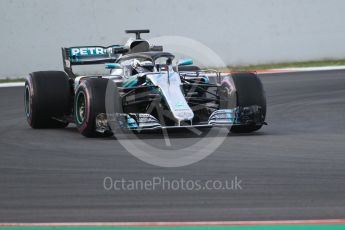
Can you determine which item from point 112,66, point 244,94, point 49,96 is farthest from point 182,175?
point 49,96

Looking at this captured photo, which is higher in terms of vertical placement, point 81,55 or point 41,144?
point 81,55

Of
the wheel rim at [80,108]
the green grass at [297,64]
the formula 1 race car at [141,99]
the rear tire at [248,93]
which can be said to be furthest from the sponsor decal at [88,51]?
the green grass at [297,64]

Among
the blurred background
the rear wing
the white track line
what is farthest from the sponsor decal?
the white track line

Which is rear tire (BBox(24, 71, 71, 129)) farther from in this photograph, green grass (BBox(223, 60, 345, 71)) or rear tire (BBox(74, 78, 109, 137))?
green grass (BBox(223, 60, 345, 71))

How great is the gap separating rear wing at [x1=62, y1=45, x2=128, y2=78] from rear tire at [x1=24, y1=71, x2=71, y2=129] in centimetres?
62

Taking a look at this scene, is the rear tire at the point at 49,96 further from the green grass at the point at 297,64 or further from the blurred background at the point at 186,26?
the green grass at the point at 297,64

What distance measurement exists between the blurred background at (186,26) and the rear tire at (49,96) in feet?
23.5

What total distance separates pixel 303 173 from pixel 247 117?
3.01 meters

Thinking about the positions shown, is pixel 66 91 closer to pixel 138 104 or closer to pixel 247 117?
pixel 138 104

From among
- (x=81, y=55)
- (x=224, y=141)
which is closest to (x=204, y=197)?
(x=224, y=141)

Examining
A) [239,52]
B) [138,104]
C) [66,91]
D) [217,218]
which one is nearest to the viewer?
[217,218]

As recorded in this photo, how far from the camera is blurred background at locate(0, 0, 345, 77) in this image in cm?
1966

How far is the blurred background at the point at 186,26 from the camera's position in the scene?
19656mm

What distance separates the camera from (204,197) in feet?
23.3
